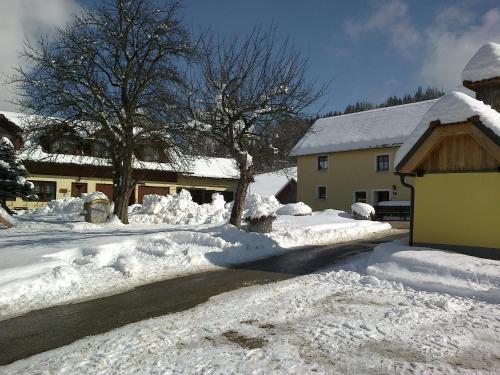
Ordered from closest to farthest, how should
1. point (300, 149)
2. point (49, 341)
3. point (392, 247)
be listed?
point (49, 341) → point (392, 247) → point (300, 149)

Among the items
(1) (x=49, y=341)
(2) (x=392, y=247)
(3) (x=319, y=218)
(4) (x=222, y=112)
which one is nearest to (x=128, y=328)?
(1) (x=49, y=341)

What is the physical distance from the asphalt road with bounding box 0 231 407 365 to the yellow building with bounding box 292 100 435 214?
21.9 meters

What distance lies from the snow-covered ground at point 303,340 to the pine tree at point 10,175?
2404 cm

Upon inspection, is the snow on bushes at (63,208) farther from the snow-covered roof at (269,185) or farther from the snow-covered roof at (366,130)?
the snow-covered roof at (269,185)

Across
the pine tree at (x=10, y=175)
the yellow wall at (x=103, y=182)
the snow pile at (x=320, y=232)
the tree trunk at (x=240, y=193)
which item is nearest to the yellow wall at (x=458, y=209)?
the snow pile at (x=320, y=232)

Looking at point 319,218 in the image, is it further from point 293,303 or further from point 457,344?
point 457,344

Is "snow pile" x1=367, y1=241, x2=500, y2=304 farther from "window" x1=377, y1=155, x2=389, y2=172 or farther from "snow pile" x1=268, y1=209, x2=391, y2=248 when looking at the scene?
"window" x1=377, y1=155, x2=389, y2=172

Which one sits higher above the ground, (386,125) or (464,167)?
(386,125)

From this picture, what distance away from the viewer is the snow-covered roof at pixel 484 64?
12234mm

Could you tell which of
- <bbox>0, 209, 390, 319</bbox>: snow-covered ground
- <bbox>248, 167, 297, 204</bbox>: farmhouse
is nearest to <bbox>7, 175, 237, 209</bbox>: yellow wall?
<bbox>248, 167, 297, 204</bbox>: farmhouse

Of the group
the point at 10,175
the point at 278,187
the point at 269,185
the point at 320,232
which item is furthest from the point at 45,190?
the point at 320,232

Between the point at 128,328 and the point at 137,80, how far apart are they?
14703mm

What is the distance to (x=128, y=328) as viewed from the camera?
596 cm

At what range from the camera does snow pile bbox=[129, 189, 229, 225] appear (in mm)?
21531
